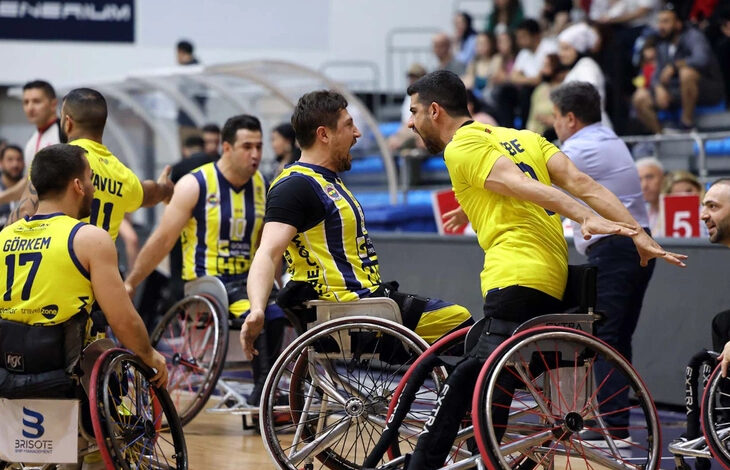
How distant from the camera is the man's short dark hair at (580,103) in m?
6.48

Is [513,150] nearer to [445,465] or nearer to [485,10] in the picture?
[445,465]

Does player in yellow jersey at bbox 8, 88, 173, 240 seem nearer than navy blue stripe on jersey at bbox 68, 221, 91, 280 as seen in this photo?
No

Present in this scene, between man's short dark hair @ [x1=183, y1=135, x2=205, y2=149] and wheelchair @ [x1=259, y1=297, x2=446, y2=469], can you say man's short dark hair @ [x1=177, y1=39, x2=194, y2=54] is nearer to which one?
man's short dark hair @ [x1=183, y1=135, x2=205, y2=149]

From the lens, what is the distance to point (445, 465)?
449 centimetres

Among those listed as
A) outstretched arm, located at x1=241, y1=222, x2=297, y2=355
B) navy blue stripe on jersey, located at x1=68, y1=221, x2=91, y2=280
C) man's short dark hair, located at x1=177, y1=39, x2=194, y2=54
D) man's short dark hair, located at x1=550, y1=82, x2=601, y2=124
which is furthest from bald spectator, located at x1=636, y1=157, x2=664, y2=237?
man's short dark hair, located at x1=177, y1=39, x2=194, y2=54

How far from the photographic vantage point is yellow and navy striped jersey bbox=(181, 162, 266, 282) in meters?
7.07

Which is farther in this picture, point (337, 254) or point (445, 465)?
point (337, 254)

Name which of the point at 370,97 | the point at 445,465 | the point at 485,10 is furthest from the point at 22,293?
the point at 485,10

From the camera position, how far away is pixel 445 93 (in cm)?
474

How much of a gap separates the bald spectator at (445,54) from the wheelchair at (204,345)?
8461mm

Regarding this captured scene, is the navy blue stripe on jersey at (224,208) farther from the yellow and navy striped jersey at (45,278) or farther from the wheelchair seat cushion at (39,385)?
the wheelchair seat cushion at (39,385)

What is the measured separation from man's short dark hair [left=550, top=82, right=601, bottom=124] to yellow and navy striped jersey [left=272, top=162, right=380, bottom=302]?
180 centimetres

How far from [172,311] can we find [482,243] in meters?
2.72

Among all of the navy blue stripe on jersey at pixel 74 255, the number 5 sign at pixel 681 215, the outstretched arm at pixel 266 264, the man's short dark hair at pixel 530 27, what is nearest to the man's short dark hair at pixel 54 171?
→ the navy blue stripe on jersey at pixel 74 255
